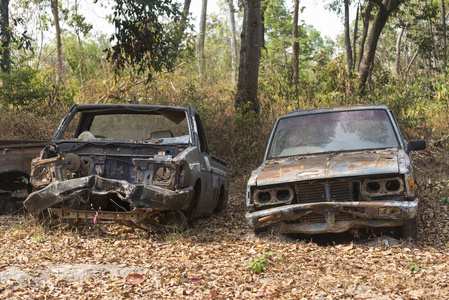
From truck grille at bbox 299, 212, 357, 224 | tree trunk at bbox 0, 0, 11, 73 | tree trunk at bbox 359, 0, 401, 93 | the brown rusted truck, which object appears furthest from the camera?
tree trunk at bbox 359, 0, 401, 93

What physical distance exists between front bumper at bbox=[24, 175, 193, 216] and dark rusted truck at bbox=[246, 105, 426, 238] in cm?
88

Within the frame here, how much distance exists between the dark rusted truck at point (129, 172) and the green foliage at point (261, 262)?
143 centimetres

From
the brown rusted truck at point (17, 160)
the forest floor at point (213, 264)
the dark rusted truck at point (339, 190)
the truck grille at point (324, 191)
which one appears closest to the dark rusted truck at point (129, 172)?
the forest floor at point (213, 264)

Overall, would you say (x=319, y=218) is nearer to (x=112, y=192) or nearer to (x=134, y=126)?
(x=112, y=192)

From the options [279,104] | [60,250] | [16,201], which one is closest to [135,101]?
[279,104]

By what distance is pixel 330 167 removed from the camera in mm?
6102

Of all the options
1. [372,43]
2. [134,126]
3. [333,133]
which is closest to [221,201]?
[134,126]

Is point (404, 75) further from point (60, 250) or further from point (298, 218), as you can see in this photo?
point (60, 250)

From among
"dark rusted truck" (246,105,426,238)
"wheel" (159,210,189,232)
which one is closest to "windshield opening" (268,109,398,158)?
"dark rusted truck" (246,105,426,238)

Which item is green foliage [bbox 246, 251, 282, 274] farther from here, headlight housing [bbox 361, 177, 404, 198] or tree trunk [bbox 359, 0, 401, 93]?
tree trunk [bbox 359, 0, 401, 93]

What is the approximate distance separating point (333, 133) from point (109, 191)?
122 inches

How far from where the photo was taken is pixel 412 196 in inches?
227

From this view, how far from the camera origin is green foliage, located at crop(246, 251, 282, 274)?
16.5 feet

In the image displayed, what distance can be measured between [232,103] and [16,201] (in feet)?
25.0
